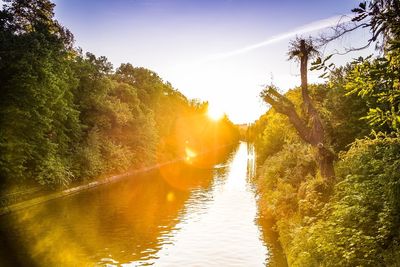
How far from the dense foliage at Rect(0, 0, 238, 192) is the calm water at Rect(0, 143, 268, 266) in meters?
5.37

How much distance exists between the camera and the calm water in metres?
21.1

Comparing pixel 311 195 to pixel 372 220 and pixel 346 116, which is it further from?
pixel 346 116

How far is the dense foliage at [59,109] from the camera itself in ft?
109

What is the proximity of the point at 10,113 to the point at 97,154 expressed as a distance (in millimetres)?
19795

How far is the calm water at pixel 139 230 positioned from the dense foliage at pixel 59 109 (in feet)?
17.6

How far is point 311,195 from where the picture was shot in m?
19.6

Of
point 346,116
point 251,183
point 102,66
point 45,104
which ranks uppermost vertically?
point 102,66

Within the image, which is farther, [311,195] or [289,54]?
[289,54]

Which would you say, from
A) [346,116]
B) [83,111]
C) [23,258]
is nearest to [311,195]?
[346,116]

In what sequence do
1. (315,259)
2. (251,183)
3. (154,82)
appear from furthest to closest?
(154,82) < (251,183) < (315,259)

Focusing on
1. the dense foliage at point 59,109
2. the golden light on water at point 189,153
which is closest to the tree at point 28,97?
the dense foliage at point 59,109

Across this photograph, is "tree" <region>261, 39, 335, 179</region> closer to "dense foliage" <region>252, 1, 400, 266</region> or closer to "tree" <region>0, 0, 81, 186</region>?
"dense foliage" <region>252, 1, 400, 266</region>

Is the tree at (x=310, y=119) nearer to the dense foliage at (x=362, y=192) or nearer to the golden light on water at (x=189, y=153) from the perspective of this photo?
the dense foliage at (x=362, y=192)

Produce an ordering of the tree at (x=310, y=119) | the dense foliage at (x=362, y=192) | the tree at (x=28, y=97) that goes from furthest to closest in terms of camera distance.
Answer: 1. the tree at (x=28, y=97)
2. the tree at (x=310, y=119)
3. the dense foliage at (x=362, y=192)
